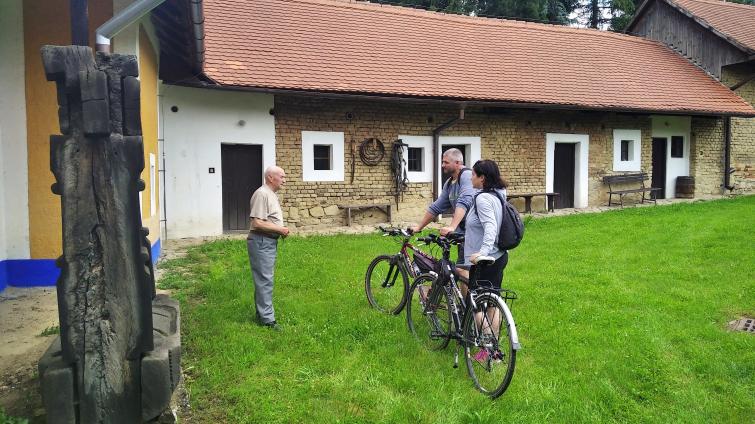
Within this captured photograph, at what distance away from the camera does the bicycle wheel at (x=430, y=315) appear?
14.9 ft

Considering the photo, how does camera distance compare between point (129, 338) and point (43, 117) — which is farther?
point (43, 117)

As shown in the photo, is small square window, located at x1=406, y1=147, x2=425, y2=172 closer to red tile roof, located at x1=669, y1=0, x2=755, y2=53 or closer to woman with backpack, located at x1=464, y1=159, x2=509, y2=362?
woman with backpack, located at x1=464, y1=159, x2=509, y2=362

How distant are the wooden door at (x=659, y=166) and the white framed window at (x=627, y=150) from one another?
1.19 meters

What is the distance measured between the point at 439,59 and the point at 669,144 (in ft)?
25.4

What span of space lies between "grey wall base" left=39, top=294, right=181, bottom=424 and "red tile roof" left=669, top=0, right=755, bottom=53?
61.8ft

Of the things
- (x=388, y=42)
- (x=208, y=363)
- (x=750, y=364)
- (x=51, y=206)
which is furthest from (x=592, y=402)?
(x=388, y=42)

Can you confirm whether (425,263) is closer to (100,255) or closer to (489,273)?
(489,273)

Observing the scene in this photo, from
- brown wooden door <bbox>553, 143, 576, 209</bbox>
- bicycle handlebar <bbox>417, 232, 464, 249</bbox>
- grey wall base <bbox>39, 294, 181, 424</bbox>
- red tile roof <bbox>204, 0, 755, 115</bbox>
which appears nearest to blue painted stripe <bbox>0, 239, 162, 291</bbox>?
grey wall base <bbox>39, 294, 181, 424</bbox>

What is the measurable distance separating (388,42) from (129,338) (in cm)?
1279

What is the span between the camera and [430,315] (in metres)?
4.70

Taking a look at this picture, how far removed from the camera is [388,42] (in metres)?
14.7

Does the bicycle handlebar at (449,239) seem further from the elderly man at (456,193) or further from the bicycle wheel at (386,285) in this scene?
the bicycle wheel at (386,285)

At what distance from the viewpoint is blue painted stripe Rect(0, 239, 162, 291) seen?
6184 millimetres

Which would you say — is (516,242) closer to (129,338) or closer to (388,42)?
(129,338)
